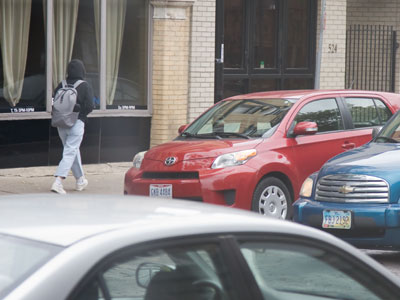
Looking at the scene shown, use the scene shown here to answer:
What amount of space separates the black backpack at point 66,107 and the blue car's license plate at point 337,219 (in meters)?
4.71

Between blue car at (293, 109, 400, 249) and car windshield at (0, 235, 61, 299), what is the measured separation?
570cm

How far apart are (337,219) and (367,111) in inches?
133

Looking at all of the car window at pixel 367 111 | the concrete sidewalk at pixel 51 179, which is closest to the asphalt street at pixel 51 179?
the concrete sidewalk at pixel 51 179

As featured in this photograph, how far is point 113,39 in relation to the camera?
607 inches

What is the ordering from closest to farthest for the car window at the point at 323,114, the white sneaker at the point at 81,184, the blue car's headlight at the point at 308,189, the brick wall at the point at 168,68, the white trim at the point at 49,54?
1. the blue car's headlight at the point at 308,189
2. the car window at the point at 323,114
3. the white sneaker at the point at 81,184
4. the white trim at the point at 49,54
5. the brick wall at the point at 168,68

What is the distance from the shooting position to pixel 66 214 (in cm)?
337

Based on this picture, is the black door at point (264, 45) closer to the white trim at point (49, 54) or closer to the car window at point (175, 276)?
the white trim at point (49, 54)

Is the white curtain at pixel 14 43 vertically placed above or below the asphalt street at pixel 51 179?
above

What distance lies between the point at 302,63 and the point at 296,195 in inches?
322

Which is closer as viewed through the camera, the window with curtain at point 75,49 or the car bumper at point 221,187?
the car bumper at point 221,187

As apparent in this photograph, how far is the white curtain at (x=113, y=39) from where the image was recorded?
50.4ft

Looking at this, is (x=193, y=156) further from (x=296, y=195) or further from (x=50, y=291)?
(x=50, y=291)

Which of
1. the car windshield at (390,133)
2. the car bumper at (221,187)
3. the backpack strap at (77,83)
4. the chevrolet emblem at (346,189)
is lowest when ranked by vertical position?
the car bumper at (221,187)

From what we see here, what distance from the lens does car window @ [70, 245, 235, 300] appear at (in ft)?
10.2
